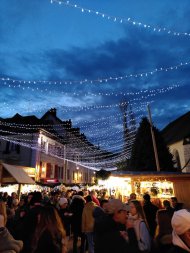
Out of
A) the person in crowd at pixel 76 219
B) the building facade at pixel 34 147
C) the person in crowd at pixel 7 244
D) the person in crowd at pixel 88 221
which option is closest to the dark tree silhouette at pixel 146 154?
the building facade at pixel 34 147

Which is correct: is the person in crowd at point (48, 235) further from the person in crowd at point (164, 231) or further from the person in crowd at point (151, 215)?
the person in crowd at point (151, 215)

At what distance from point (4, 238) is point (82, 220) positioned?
5005 mm

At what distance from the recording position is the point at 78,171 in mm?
45344

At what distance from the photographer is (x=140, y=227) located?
4.38 m

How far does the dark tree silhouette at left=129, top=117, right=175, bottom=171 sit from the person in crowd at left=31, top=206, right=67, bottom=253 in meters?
20.3

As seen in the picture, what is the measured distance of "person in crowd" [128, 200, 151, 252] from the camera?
426 cm

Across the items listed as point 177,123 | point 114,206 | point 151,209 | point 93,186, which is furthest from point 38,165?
point 114,206

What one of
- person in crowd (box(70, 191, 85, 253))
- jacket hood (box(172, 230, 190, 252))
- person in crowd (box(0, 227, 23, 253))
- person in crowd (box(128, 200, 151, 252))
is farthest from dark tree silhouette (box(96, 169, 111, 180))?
jacket hood (box(172, 230, 190, 252))

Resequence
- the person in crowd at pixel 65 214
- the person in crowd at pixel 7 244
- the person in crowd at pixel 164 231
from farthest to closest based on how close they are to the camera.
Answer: the person in crowd at pixel 65 214, the person in crowd at pixel 164 231, the person in crowd at pixel 7 244

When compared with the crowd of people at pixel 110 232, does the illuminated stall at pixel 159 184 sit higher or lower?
higher

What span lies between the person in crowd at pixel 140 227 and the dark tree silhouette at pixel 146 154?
18912mm

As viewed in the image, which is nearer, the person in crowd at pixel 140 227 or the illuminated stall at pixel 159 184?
the person in crowd at pixel 140 227

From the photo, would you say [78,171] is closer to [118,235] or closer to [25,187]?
[25,187]

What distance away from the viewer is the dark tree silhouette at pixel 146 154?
23.4m
